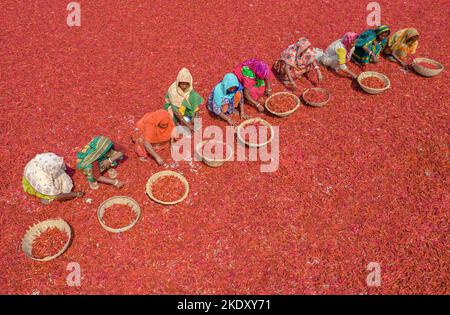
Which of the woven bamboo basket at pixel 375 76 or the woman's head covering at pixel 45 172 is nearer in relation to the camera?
the woman's head covering at pixel 45 172

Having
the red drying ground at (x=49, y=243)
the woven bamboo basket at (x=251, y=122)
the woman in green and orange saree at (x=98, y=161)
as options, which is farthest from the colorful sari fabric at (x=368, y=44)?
the red drying ground at (x=49, y=243)

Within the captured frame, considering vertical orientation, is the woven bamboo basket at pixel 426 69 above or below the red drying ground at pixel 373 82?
above

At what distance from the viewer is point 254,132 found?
6.64 meters

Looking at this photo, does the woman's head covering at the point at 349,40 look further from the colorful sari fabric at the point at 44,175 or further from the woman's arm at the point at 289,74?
the colorful sari fabric at the point at 44,175

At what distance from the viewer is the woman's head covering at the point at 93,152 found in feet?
17.3

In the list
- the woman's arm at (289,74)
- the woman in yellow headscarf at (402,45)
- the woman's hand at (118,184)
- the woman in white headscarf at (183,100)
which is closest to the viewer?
the woman's hand at (118,184)

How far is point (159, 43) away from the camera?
924 cm

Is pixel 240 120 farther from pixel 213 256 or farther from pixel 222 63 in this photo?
pixel 213 256

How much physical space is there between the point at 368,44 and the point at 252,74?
11.8 feet

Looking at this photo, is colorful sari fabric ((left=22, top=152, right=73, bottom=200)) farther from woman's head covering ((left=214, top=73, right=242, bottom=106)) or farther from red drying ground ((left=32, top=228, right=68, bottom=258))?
woman's head covering ((left=214, top=73, right=242, bottom=106))

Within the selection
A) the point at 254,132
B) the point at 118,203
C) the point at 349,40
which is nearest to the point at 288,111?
the point at 254,132

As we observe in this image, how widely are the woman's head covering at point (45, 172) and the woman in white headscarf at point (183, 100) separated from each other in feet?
8.14
